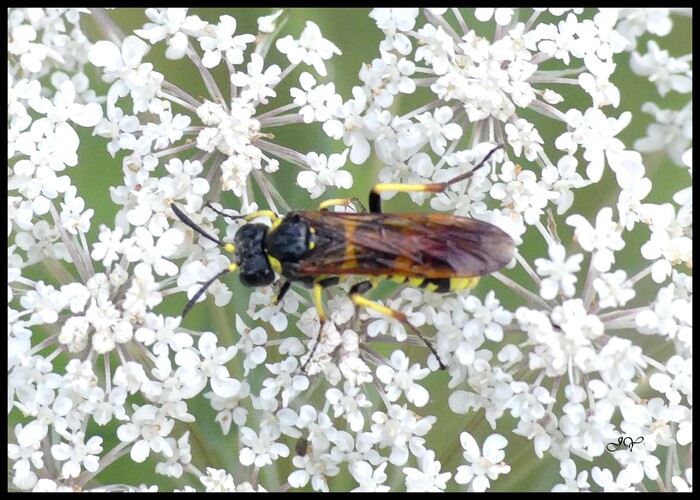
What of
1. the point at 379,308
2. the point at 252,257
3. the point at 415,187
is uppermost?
the point at 415,187

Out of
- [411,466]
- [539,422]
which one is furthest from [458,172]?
[411,466]

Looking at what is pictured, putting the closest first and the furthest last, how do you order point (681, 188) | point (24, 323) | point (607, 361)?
point (607, 361) → point (24, 323) → point (681, 188)

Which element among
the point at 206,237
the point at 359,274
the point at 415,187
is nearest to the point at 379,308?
the point at 359,274

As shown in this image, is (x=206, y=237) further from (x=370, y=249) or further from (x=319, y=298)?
(x=370, y=249)

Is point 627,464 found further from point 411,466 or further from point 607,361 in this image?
point 411,466

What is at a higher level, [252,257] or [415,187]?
[415,187]

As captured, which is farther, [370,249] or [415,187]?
[415,187]

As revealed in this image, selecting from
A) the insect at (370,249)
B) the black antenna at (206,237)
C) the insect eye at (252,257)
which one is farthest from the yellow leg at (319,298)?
the black antenna at (206,237)
